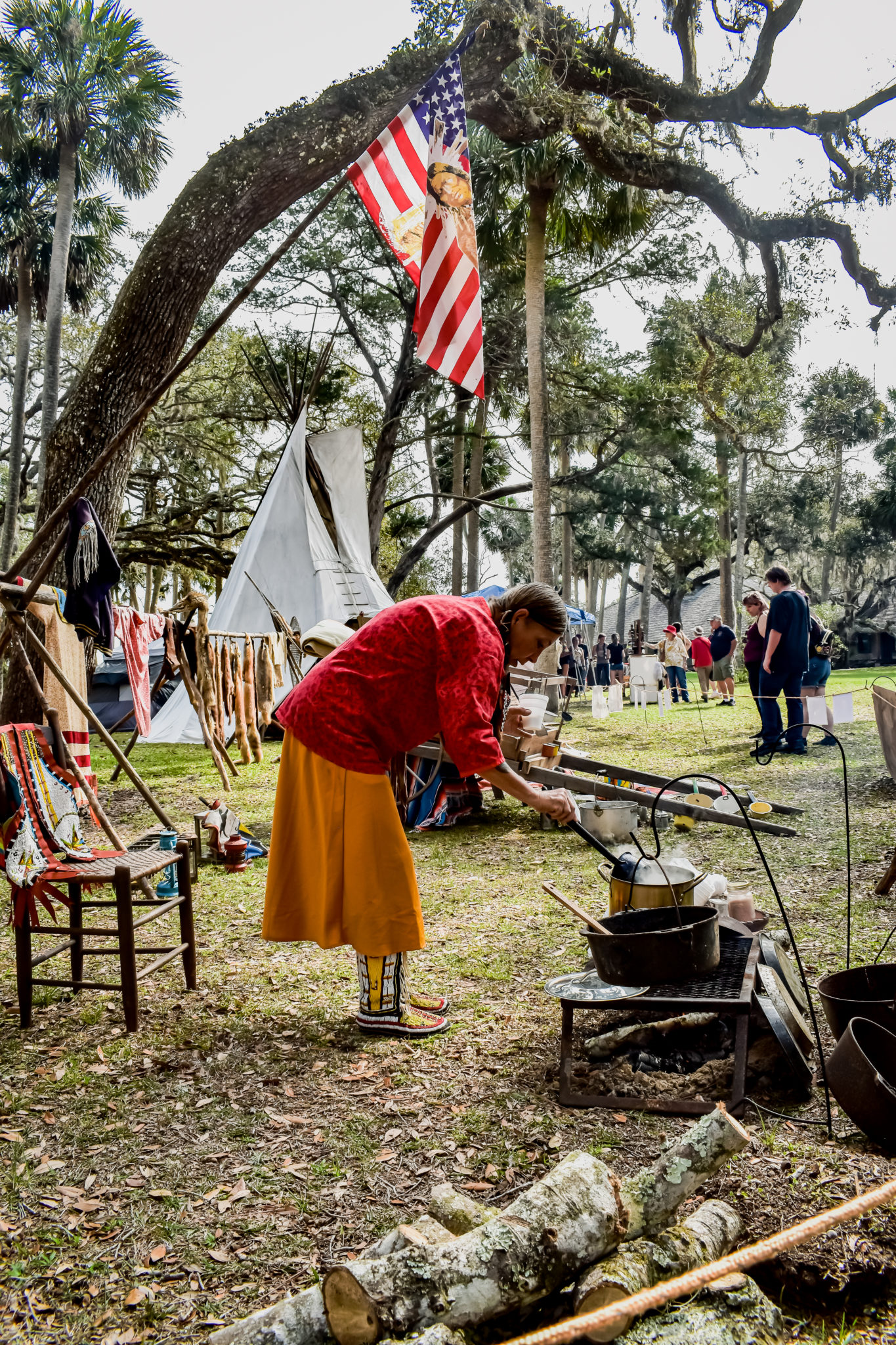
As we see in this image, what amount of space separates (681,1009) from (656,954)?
0.20 meters

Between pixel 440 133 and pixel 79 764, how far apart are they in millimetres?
4256

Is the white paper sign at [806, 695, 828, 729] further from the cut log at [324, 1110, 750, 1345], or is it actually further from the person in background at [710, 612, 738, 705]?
the person in background at [710, 612, 738, 705]

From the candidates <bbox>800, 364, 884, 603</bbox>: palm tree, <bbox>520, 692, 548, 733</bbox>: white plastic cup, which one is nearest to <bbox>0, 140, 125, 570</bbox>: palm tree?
<bbox>520, 692, 548, 733</bbox>: white plastic cup

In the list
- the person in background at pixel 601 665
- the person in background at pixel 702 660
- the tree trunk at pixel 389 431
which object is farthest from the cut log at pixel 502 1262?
the person in background at pixel 601 665

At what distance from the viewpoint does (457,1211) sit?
6.30ft

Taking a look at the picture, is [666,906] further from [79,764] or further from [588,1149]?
[79,764]

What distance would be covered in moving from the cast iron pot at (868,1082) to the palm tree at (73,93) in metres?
14.5

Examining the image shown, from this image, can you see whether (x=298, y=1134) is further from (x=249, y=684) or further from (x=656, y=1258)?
(x=249, y=684)

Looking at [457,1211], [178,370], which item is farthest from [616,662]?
[457,1211]

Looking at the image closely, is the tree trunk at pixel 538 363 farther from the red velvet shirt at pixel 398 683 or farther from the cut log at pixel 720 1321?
the cut log at pixel 720 1321

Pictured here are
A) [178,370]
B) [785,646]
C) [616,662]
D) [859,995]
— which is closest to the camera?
[859,995]

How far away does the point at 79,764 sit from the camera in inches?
209

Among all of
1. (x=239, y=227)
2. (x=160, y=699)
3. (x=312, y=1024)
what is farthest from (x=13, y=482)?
(x=312, y=1024)

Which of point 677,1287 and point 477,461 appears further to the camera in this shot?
point 477,461
